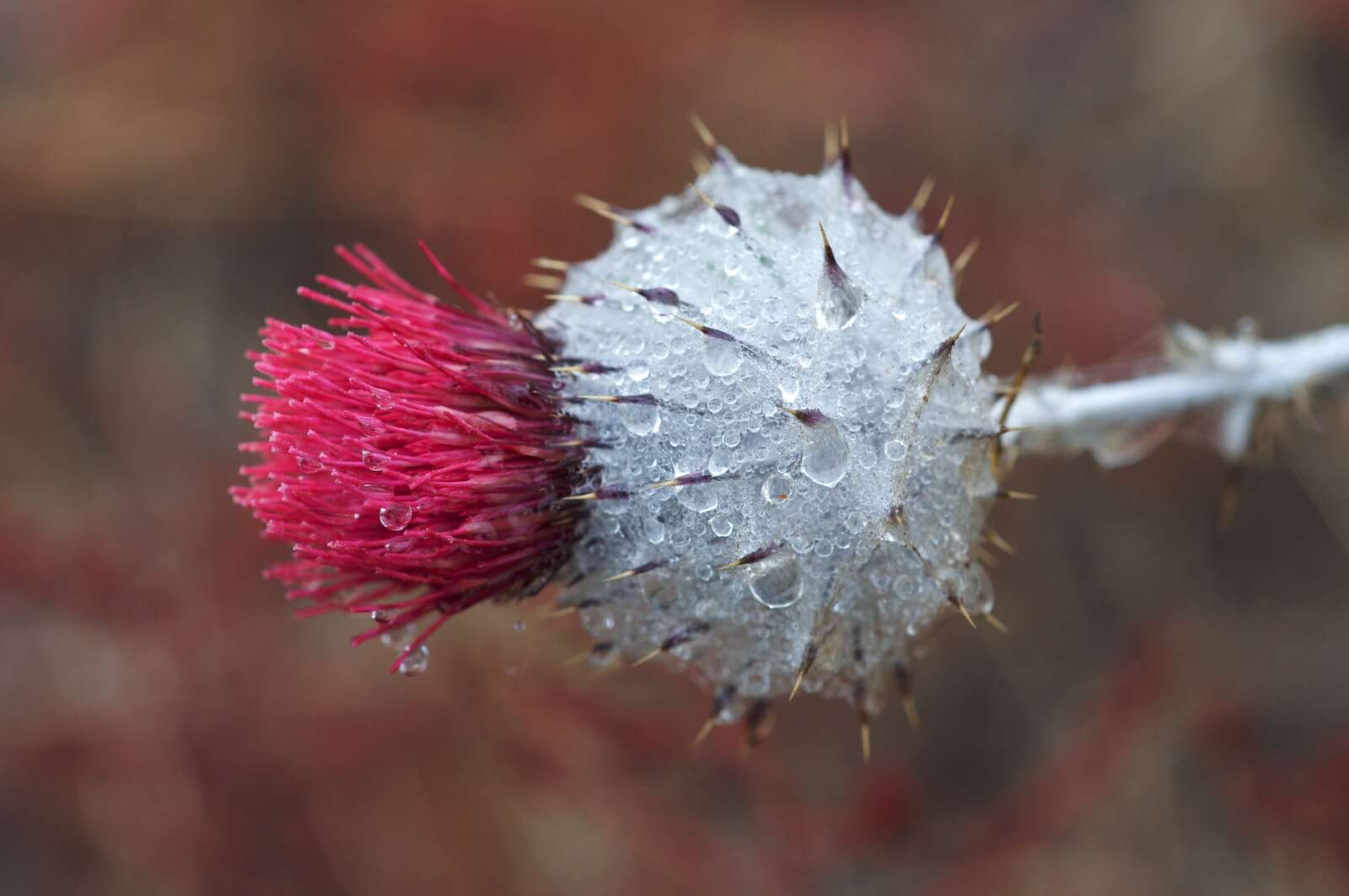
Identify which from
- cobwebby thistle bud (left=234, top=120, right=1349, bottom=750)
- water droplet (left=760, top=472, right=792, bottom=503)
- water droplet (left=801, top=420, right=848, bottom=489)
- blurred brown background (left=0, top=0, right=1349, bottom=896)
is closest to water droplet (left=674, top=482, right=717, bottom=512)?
cobwebby thistle bud (left=234, top=120, right=1349, bottom=750)

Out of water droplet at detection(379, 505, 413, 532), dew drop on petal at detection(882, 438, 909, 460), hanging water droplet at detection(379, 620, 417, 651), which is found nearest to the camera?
water droplet at detection(379, 505, 413, 532)

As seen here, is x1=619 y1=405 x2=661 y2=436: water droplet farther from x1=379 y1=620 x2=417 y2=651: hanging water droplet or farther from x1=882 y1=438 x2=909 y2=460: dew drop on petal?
x1=379 y1=620 x2=417 y2=651: hanging water droplet

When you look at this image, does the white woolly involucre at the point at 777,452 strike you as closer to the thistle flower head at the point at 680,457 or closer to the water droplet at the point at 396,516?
the thistle flower head at the point at 680,457

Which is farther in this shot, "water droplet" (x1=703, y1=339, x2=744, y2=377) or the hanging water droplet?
the hanging water droplet

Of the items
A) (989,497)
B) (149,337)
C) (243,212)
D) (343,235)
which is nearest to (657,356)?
(989,497)

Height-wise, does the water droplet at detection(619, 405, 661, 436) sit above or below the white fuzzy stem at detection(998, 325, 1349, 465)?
below

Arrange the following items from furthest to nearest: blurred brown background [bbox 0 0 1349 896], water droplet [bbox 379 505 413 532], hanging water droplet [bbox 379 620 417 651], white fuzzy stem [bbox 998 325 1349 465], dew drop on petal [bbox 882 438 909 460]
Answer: blurred brown background [bbox 0 0 1349 896] < white fuzzy stem [bbox 998 325 1349 465] < hanging water droplet [bbox 379 620 417 651] < dew drop on petal [bbox 882 438 909 460] < water droplet [bbox 379 505 413 532]

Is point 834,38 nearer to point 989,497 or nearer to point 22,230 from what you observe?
point 989,497
